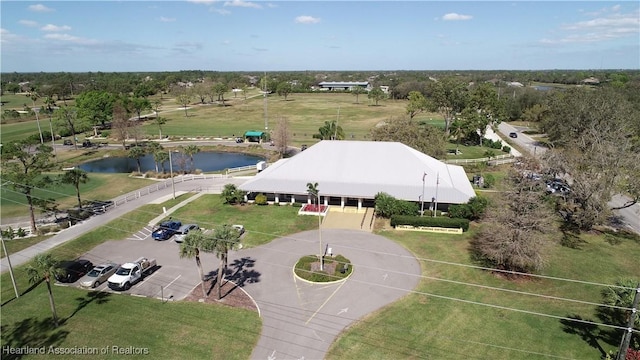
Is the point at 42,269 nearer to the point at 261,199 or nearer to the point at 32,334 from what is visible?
the point at 32,334

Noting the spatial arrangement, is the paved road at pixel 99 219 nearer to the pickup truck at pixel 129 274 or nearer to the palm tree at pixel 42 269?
the pickup truck at pixel 129 274

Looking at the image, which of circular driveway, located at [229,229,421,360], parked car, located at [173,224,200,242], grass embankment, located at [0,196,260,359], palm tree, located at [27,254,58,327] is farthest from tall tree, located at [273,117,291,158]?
palm tree, located at [27,254,58,327]

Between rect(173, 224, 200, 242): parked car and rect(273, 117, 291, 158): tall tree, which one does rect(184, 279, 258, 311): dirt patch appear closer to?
rect(173, 224, 200, 242): parked car

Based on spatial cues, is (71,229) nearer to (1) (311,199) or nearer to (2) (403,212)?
(1) (311,199)

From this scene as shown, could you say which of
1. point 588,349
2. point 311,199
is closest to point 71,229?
point 311,199

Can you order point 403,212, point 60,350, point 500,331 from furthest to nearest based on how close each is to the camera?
point 403,212 < point 500,331 < point 60,350

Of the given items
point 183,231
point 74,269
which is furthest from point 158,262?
point 74,269

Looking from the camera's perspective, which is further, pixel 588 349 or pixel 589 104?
pixel 589 104
